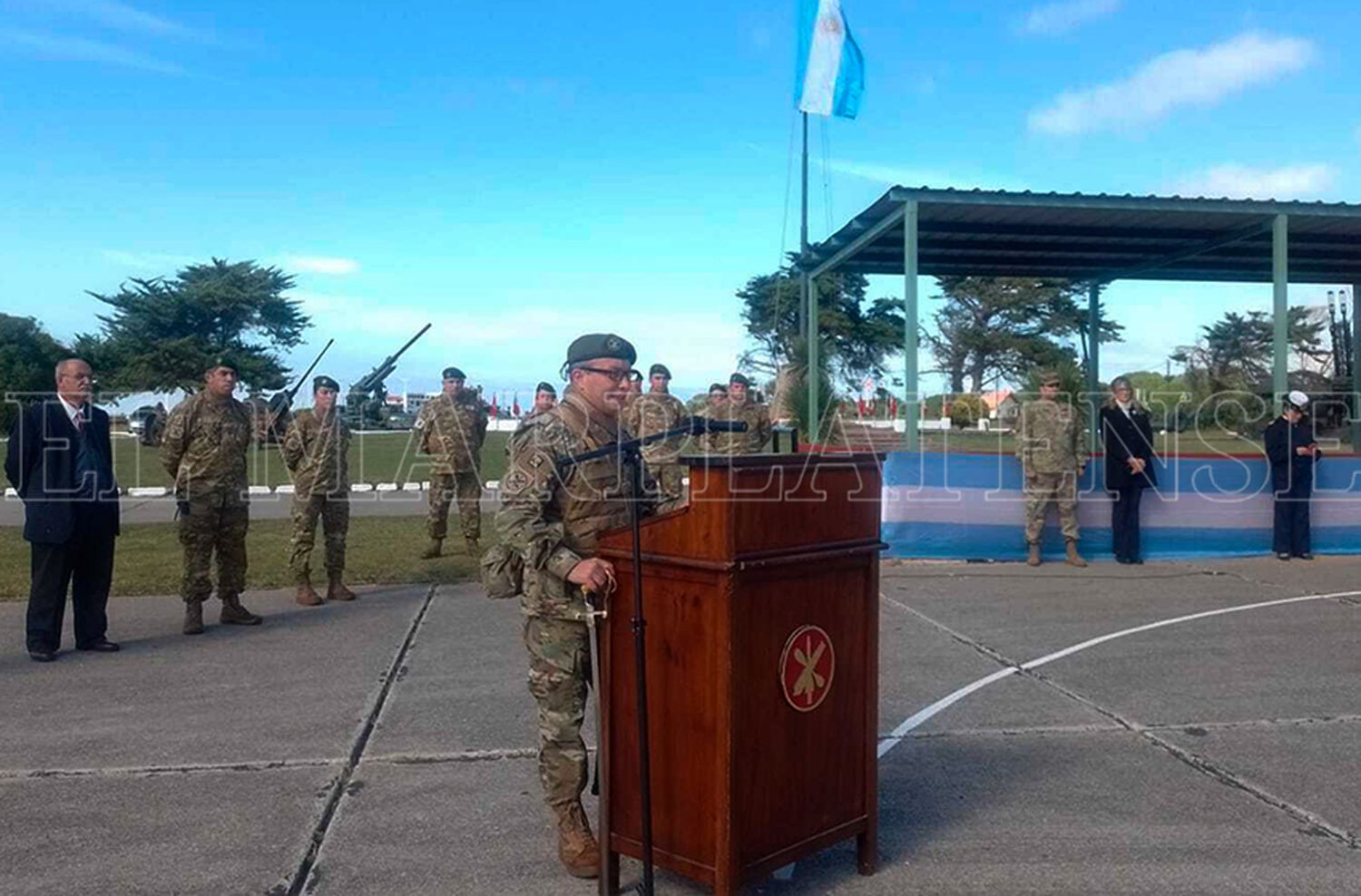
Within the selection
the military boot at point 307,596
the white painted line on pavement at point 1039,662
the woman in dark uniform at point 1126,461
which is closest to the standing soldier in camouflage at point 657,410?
the military boot at point 307,596

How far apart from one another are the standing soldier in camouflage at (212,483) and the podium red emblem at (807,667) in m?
5.82

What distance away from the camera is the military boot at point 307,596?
29.4ft

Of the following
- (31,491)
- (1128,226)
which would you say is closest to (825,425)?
(1128,226)

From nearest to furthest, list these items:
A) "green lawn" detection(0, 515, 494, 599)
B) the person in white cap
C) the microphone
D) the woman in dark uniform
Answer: the microphone < "green lawn" detection(0, 515, 494, 599) < the woman in dark uniform < the person in white cap

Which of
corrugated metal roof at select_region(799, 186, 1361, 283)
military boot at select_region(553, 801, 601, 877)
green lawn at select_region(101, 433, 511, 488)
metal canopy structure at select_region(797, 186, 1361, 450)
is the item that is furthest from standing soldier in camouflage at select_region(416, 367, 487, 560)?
military boot at select_region(553, 801, 601, 877)

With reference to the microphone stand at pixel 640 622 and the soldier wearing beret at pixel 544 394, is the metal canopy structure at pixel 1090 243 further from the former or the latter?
the microphone stand at pixel 640 622

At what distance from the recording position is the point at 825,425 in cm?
1605

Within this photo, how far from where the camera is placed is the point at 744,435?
457 inches

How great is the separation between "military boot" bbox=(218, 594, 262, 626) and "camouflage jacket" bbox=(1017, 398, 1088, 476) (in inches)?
290

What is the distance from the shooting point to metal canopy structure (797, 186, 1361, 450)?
12.2m

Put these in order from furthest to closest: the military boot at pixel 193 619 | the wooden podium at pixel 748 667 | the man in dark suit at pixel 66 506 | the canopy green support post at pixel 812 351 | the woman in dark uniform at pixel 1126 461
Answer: the canopy green support post at pixel 812 351 → the woman in dark uniform at pixel 1126 461 → the military boot at pixel 193 619 → the man in dark suit at pixel 66 506 → the wooden podium at pixel 748 667

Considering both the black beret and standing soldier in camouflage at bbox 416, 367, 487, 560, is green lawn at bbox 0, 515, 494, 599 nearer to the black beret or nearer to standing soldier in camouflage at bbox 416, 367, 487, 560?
standing soldier in camouflage at bbox 416, 367, 487, 560

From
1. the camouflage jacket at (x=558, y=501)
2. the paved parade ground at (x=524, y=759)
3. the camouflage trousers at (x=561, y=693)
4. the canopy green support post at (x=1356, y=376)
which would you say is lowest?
the paved parade ground at (x=524, y=759)

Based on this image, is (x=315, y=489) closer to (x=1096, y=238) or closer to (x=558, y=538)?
(x=558, y=538)
